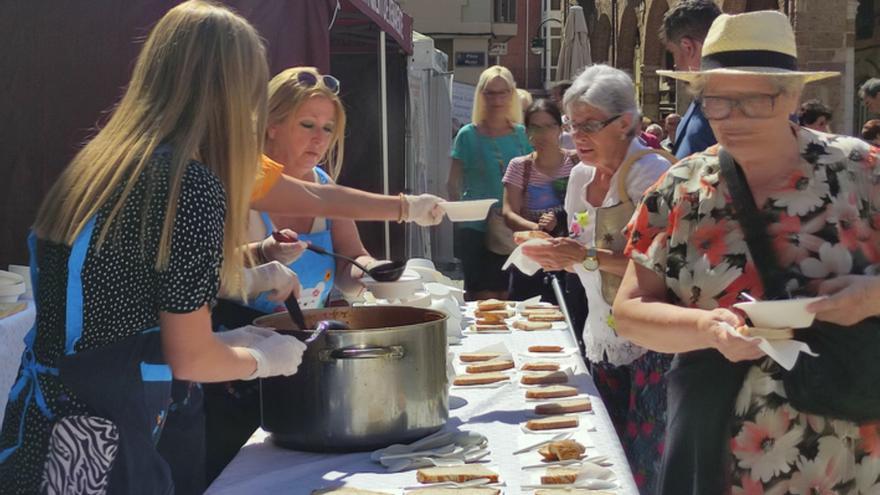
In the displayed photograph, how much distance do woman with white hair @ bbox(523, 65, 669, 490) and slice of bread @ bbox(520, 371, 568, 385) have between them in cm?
30

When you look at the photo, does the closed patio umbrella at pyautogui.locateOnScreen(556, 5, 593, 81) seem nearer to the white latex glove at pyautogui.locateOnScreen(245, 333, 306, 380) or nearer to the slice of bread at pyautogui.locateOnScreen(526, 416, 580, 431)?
the slice of bread at pyautogui.locateOnScreen(526, 416, 580, 431)

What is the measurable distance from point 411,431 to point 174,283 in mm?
685

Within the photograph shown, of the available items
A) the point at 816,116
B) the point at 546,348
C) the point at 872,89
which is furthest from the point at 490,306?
the point at 872,89

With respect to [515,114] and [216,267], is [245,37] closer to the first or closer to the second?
[216,267]

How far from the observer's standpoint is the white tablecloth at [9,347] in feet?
9.71

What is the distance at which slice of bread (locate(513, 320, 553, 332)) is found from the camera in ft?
11.4

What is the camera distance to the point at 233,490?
1832 mm

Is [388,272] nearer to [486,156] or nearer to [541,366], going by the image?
[541,366]

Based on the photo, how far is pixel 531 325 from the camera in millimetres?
3473

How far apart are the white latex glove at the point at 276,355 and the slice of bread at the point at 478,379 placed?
0.87 m

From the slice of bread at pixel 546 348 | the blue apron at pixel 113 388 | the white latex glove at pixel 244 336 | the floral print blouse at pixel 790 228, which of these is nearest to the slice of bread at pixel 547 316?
the slice of bread at pixel 546 348

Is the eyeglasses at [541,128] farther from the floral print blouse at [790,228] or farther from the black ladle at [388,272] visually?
the floral print blouse at [790,228]

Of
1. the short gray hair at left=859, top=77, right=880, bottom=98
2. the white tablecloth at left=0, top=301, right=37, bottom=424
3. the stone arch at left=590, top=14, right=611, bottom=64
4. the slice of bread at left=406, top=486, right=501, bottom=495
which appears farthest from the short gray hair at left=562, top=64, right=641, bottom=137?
the stone arch at left=590, top=14, right=611, bottom=64

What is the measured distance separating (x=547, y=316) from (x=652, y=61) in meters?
16.9
